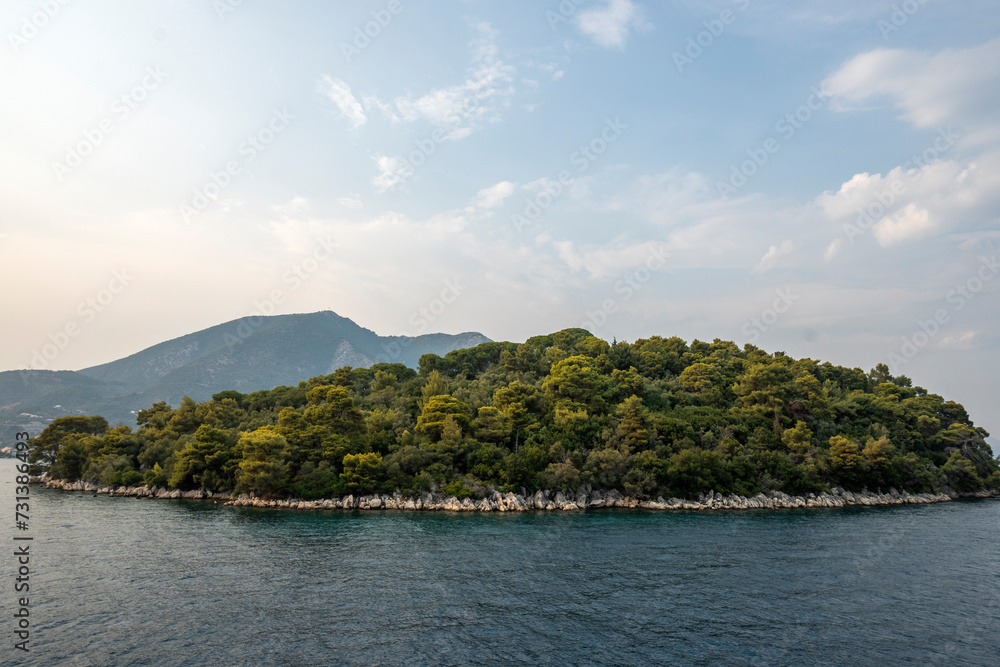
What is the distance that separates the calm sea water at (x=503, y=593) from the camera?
19.1 m

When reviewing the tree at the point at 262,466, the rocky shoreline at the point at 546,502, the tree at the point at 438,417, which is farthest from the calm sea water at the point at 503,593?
the tree at the point at 438,417

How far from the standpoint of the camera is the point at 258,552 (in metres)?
33.7

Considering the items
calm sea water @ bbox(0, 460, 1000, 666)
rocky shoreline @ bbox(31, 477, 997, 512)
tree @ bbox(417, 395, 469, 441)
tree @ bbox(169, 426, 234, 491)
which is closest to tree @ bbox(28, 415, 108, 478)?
tree @ bbox(169, 426, 234, 491)

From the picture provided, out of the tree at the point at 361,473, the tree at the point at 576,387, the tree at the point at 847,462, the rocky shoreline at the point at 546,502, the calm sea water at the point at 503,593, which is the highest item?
the tree at the point at 576,387

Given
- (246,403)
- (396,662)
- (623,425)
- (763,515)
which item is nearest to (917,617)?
(396,662)

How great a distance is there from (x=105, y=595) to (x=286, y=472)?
31.7m

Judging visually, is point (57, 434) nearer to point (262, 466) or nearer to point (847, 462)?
point (262, 466)

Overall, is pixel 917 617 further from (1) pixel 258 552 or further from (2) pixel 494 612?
(1) pixel 258 552

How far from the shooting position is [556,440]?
60750 millimetres

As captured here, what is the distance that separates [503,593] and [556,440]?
35.7m

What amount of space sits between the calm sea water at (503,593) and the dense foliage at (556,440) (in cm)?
1156

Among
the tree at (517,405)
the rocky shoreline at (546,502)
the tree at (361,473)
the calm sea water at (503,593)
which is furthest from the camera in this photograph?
the tree at (517,405)

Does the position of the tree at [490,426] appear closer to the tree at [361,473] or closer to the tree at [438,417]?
the tree at [438,417]

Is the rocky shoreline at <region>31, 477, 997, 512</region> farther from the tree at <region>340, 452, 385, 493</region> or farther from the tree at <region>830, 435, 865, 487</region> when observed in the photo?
the tree at <region>830, 435, 865, 487</region>
